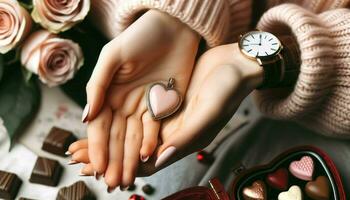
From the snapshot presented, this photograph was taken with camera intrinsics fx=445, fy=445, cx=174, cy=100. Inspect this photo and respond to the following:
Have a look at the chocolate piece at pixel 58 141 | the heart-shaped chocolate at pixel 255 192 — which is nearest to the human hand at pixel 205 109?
the heart-shaped chocolate at pixel 255 192

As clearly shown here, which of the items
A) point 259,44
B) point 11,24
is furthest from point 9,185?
point 259,44

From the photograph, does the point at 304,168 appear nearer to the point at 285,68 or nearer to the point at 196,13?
the point at 285,68

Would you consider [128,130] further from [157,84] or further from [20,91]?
[20,91]

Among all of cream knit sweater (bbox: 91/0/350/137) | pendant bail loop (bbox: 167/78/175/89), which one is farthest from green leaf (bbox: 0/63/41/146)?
pendant bail loop (bbox: 167/78/175/89)

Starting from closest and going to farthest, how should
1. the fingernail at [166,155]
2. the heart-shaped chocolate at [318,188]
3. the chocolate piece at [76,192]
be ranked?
the fingernail at [166,155], the heart-shaped chocolate at [318,188], the chocolate piece at [76,192]

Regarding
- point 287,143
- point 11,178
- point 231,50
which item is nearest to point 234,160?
point 287,143

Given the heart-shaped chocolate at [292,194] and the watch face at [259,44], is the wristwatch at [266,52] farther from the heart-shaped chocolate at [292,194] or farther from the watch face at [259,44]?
the heart-shaped chocolate at [292,194]
